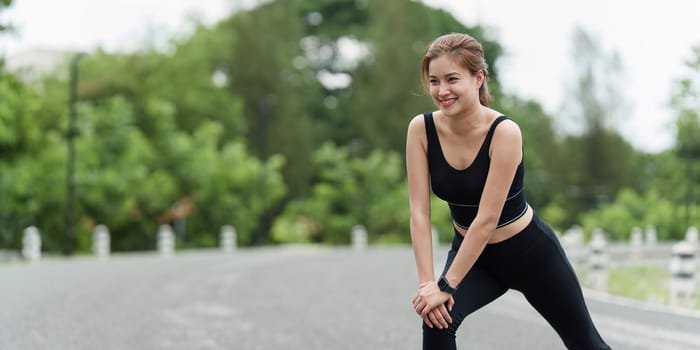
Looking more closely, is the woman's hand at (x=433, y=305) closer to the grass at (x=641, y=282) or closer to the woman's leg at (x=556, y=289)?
the woman's leg at (x=556, y=289)

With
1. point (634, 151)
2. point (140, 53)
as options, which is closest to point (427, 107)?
point (140, 53)

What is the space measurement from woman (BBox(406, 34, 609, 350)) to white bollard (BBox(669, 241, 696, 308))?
855cm

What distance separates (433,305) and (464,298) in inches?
7.3

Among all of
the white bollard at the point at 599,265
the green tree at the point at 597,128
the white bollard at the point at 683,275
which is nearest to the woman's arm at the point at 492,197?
the white bollard at the point at 683,275

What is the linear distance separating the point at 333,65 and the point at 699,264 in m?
36.9

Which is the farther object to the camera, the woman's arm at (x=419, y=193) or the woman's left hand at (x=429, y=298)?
the woman's arm at (x=419, y=193)

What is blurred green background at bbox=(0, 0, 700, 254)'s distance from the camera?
35188mm

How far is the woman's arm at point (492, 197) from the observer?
3.50 metres

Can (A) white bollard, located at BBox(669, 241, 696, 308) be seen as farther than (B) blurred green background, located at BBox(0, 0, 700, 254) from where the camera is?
No

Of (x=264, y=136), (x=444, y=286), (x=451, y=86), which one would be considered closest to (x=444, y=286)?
(x=444, y=286)

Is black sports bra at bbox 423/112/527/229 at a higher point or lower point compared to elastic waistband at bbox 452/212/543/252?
higher

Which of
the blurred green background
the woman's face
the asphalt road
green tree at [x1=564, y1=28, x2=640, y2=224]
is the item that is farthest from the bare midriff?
green tree at [x1=564, y1=28, x2=640, y2=224]

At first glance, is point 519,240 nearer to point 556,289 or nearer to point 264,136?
point 556,289

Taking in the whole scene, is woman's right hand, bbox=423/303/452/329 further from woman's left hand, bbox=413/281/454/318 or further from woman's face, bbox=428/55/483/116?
woman's face, bbox=428/55/483/116
